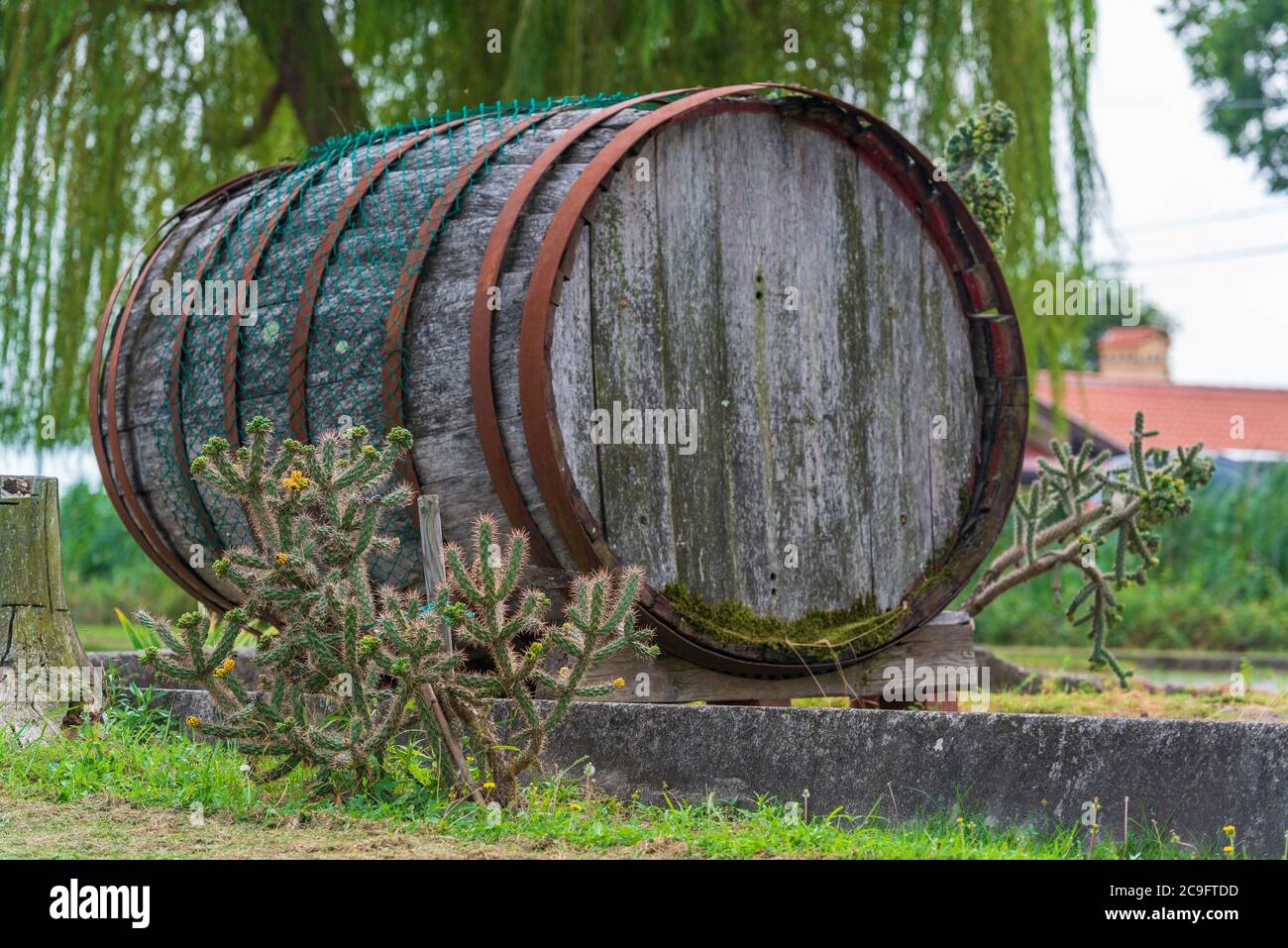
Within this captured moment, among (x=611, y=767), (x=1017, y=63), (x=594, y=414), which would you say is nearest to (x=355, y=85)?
(x=1017, y=63)

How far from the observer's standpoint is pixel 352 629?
9.84 ft

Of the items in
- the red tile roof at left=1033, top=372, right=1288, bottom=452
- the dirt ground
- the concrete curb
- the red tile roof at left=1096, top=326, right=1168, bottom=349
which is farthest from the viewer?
the red tile roof at left=1096, top=326, right=1168, bottom=349

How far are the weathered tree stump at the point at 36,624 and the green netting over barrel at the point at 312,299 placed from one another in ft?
1.34

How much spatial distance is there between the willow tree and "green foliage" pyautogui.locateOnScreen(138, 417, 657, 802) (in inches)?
161

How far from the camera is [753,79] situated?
7254 millimetres

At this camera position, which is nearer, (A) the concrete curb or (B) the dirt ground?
(B) the dirt ground

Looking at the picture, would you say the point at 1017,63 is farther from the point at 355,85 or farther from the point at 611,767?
the point at 611,767

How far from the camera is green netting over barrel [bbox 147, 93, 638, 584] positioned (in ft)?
12.6

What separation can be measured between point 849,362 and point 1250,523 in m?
10.9

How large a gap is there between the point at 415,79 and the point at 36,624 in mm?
4477

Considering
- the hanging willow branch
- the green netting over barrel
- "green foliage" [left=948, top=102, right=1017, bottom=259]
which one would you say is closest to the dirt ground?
the green netting over barrel

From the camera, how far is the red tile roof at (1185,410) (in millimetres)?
21719

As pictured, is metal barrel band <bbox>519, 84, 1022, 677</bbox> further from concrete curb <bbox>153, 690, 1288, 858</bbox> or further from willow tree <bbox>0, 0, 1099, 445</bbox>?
willow tree <bbox>0, 0, 1099, 445</bbox>
